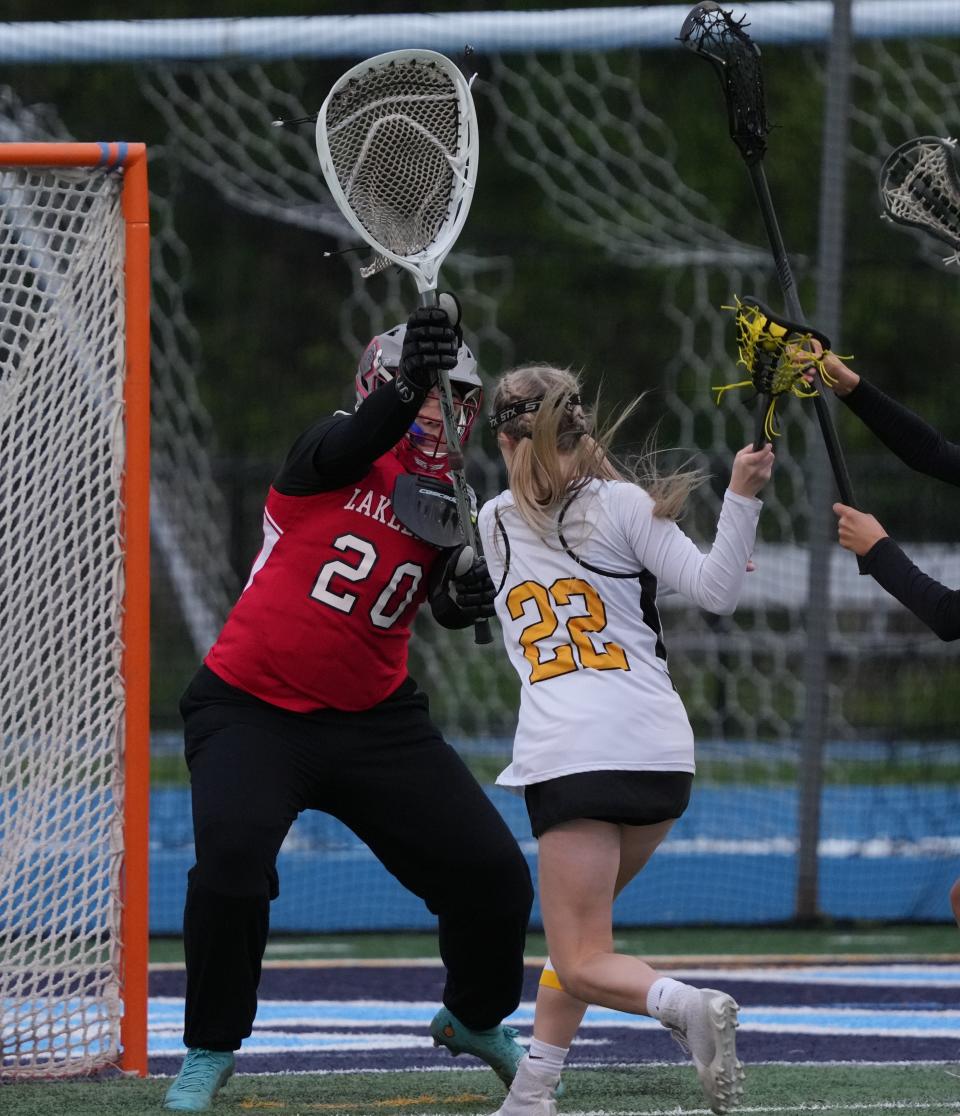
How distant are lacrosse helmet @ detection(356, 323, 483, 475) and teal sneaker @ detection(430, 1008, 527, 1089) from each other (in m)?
1.39

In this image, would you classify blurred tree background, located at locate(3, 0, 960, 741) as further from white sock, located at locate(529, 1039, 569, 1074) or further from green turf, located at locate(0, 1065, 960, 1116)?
white sock, located at locate(529, 1039, 569, 1074)

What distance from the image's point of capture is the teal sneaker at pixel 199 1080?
4492 mm

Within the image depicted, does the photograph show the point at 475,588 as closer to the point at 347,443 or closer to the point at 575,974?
the point at 347,443

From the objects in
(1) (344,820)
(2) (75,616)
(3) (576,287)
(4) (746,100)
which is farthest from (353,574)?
(3) (576,287)

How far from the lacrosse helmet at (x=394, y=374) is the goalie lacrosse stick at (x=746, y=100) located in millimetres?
831

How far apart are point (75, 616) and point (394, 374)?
1110 mm

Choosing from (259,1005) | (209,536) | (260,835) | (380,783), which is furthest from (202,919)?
(209,536)

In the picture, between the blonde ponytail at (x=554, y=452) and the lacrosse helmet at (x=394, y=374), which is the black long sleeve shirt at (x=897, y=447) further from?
the lacrosse helmet at (x=394, y=374)

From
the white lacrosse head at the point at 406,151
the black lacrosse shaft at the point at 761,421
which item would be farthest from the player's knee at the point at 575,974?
the white lacrosse head at the point at 406,151

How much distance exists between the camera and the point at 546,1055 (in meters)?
4.21

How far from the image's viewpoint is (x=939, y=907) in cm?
820

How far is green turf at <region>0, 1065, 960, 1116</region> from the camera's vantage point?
452 centimetres

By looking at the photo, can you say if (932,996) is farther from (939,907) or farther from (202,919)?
(202,919)

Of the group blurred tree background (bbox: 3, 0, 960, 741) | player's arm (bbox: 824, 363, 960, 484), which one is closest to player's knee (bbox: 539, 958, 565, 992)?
player's arm (bbox: 824, 363, 960, 484)
